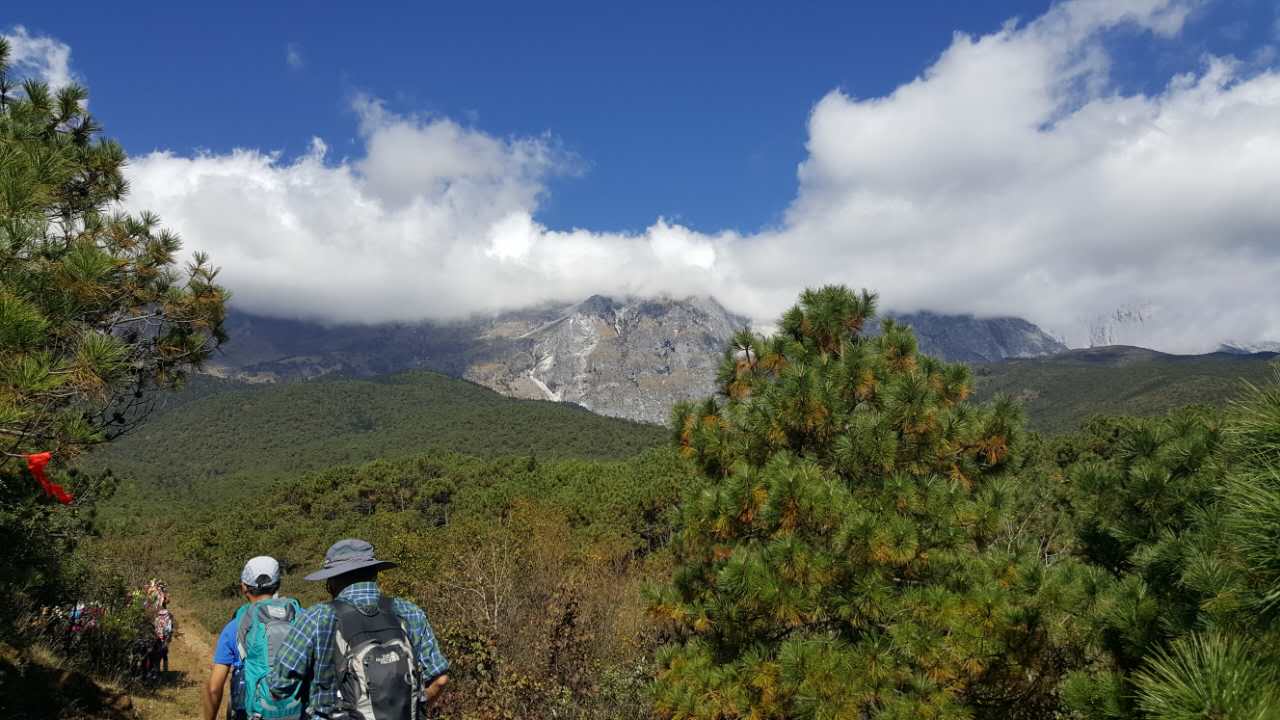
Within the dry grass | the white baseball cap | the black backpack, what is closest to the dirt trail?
the dry grass

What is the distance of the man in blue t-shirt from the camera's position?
407 centimetres

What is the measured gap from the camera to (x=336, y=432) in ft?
570

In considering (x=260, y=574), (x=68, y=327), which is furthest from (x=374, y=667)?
(x=68, y=327)

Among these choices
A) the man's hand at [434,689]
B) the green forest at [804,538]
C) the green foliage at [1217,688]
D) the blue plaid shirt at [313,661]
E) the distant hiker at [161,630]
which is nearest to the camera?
the green foliage at [1217,688]

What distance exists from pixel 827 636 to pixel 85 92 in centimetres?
964

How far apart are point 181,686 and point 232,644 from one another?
34.6 feet

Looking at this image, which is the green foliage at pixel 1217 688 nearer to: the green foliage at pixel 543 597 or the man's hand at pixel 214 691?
the man's hand at pixel 214 691

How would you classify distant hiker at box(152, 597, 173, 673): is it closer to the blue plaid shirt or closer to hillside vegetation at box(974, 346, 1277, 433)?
the blue plaid shirt

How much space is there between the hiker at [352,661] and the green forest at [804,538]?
1757 millimetres

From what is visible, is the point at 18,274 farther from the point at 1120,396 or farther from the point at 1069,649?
the point at 1120,396

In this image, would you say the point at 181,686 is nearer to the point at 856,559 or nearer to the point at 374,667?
the point at 374,667

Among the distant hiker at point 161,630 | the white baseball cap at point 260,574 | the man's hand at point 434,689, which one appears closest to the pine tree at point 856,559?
the man's hand at point 434,689

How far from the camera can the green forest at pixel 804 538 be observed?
3.09 metres

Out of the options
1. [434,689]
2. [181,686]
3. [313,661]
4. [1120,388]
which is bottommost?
[181,686]
